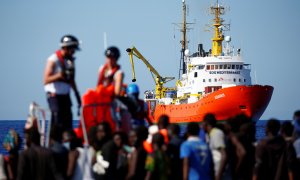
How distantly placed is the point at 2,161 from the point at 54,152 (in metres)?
1.03

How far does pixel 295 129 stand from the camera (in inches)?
526

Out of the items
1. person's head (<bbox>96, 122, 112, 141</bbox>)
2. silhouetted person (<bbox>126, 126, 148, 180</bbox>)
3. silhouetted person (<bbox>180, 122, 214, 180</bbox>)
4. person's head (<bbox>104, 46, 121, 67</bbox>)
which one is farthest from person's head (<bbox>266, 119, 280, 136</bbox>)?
person's head (<bbox>104, 46, 121, 67</bbox>)

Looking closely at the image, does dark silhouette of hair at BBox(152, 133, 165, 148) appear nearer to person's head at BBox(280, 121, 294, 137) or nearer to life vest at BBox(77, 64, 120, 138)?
life vest at BBox(77, 64, 120, 138)

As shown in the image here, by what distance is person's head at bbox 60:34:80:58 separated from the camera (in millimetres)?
12805

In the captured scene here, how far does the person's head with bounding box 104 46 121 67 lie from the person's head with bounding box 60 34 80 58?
538 millimetres

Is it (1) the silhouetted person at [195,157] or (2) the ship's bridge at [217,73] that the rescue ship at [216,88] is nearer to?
(2) the ship's bridge at [217,73]

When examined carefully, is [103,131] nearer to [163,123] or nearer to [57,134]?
[57,134]

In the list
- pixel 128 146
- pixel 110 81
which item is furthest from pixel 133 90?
pixel 128 146

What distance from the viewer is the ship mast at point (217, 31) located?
84250mm

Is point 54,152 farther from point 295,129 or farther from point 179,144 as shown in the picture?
point 295,129

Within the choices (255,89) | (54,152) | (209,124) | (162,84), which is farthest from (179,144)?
(162,84)

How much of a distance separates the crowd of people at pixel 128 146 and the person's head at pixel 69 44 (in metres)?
0.02

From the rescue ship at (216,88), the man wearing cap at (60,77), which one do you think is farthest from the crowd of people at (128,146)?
the rescue ship at (216,88)

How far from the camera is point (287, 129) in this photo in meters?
13.3
